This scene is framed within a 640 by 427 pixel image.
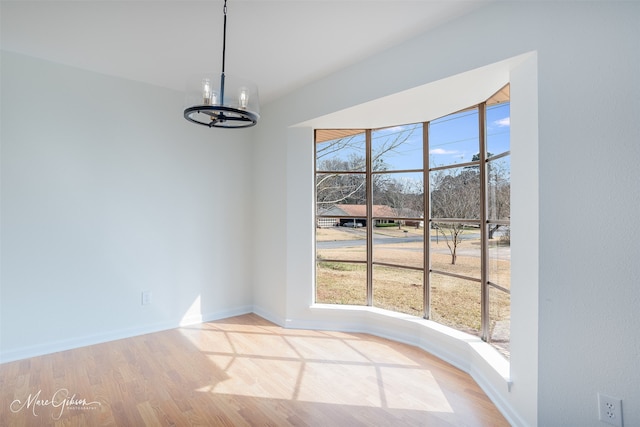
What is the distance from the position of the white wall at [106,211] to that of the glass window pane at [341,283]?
1.10 metres

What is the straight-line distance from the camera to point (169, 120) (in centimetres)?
354

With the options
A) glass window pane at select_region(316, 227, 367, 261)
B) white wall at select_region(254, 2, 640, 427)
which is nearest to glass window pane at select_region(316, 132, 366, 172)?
glass window pane at select_region(316, 227, 367, 261)

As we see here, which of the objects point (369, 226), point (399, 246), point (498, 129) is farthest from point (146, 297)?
point (498, 129)

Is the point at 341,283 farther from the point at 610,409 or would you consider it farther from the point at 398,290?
the point at 610,409

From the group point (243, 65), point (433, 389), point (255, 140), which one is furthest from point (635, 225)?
point (255, 140)

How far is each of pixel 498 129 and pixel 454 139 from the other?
47 centimetres

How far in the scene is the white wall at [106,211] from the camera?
2.75 metres

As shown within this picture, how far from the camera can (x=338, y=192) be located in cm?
366

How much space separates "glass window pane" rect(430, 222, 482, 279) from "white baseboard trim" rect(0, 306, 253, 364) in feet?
8.20

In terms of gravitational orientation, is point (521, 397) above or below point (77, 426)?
above

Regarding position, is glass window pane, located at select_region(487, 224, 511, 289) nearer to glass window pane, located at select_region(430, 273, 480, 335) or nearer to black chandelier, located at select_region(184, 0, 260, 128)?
glass window pane, located at select_region(430, 273, 480, 335)

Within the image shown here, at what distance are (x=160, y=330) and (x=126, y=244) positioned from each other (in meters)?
0.99

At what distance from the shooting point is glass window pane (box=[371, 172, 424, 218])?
3242 mm

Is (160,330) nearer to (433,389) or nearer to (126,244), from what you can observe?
(126,244)
